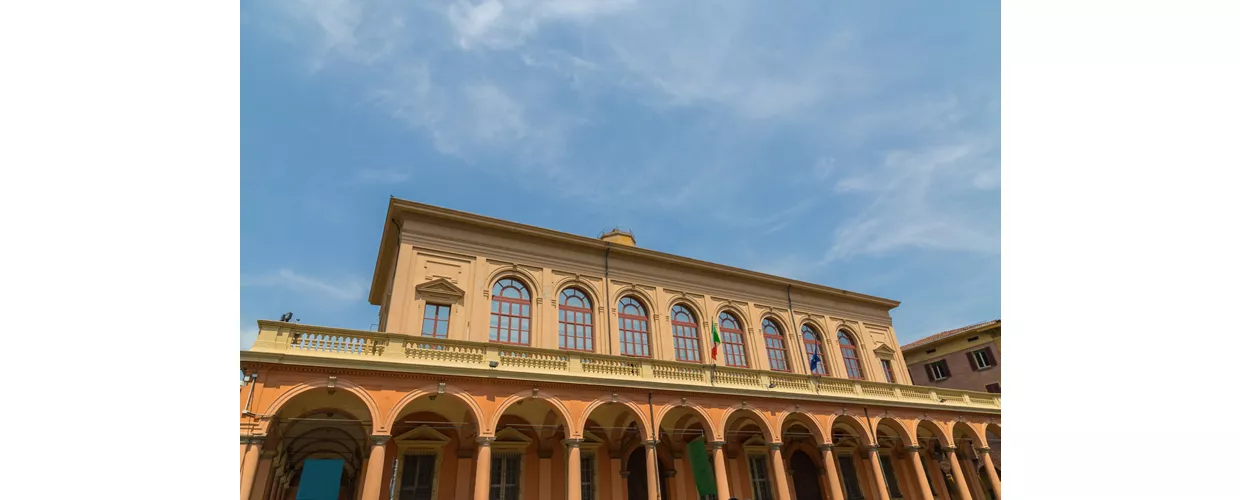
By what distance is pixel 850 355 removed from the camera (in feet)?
82.2

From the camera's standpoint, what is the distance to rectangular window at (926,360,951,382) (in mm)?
32094

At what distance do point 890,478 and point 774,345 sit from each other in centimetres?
751

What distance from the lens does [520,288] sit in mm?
18609

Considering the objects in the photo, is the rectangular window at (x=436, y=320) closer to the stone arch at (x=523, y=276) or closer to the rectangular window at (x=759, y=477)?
the stone arch at (x=523, y=276)

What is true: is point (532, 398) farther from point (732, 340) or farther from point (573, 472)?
point (732, 340)

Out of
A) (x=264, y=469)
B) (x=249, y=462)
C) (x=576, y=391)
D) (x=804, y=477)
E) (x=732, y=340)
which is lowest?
(x=249, y=462)

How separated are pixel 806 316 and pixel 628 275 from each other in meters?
9.26

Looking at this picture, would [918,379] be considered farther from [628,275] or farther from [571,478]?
[571,478]

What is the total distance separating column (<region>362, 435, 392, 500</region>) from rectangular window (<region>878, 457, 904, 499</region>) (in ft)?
64.5

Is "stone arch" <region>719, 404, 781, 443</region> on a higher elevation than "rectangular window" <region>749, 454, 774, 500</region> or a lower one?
higher

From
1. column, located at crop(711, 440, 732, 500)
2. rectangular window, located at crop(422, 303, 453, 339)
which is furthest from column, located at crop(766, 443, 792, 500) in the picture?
rectangular window, located at crop(422, 303, 453, 339)

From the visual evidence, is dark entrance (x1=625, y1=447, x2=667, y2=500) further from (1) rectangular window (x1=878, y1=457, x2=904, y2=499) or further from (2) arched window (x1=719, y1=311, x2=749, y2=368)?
(1) rectangular window (x1=878, y1=457, x2=904, y2=499)

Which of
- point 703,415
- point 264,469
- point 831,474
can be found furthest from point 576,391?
point 831,474

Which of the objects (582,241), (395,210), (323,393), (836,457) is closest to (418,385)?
(323,393)
